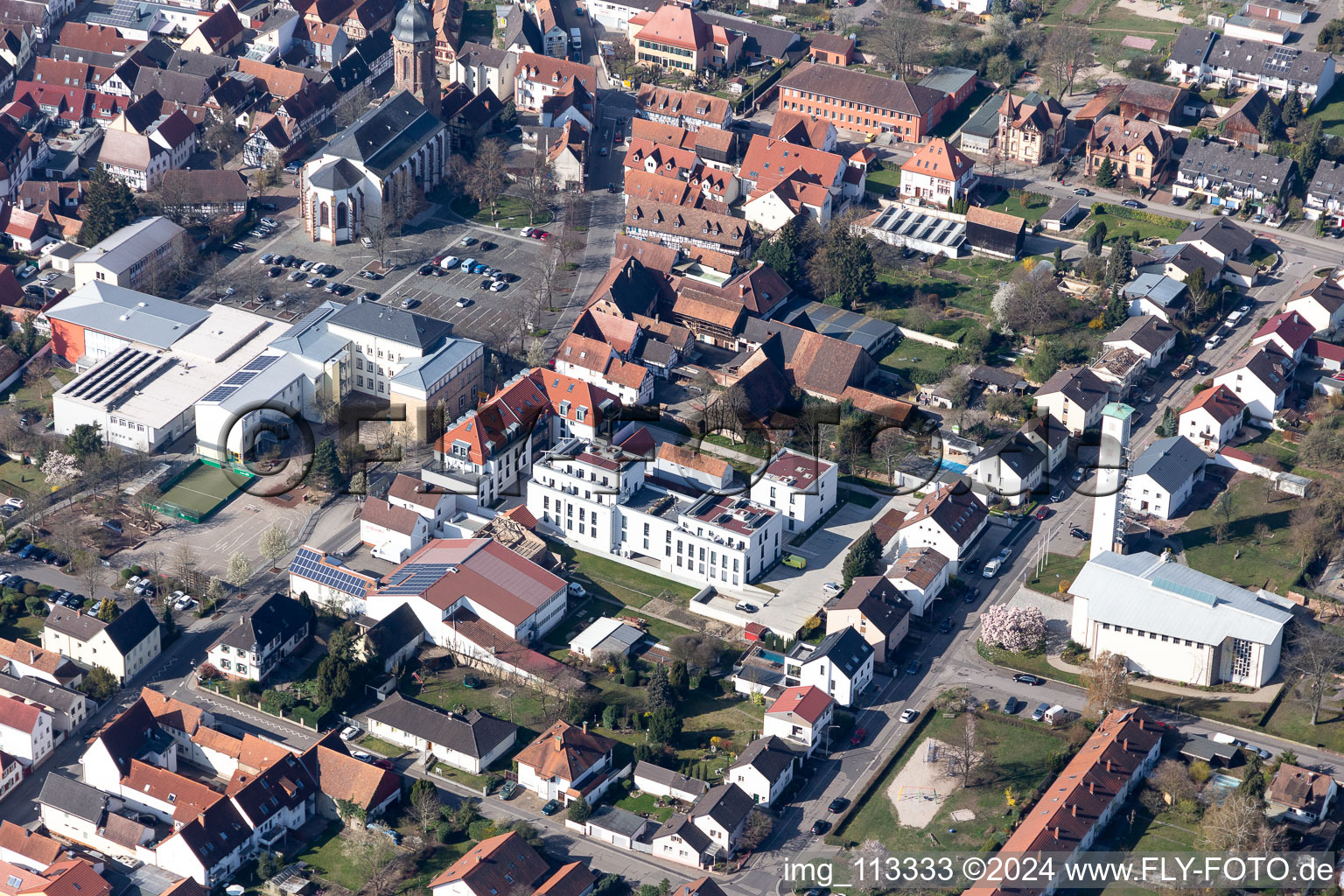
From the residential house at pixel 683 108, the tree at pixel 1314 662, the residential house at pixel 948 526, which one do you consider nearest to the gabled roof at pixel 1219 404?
the residential house at pixel 948 526

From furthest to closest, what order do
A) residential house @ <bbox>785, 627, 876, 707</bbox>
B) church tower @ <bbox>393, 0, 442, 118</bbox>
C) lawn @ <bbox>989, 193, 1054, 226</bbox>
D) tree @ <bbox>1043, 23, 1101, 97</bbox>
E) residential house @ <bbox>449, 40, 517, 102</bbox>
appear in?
tree @ <bbox>1043, 23, 1101, 97</bbox> < residential house @ <bbox>449, 40, 517, 102</bbox> < church tower @ <bbox>393, 0, 442, 118</bbox> < lawn @ <bbox>989, 193, 1054, 226</bbox> < residential house @ <bbox>785, 627, 876, 707</bbox>

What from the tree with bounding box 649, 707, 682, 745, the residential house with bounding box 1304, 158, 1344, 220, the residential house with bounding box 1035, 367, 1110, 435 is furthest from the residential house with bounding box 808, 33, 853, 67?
the tree with bounding box 649, 707, 682, 745

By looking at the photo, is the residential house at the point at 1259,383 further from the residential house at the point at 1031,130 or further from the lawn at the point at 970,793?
the residential house at the point at 1031,130

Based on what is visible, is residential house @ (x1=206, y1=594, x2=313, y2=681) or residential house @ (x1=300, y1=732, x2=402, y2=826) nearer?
residential house @ (x1=300, y1=732, x2=402, y2=826)

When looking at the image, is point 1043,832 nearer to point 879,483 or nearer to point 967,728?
point 967,728

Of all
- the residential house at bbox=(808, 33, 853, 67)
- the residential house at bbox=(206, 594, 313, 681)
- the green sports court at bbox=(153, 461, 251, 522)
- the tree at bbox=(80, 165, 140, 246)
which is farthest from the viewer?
the residential house at bbox=(808, 33, 853, 67)

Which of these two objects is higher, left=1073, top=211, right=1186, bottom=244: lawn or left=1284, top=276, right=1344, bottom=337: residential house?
left=1284, top=276, right=1344, bottom=337: residential house

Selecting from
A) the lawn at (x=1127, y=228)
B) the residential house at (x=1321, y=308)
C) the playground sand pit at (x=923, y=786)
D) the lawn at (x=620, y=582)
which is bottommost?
the lawn at (x=620, y=582)

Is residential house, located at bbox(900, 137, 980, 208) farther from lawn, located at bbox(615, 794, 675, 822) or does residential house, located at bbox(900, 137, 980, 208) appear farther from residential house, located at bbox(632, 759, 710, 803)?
lawn, located at bbox(615, 794, 675, 822)
